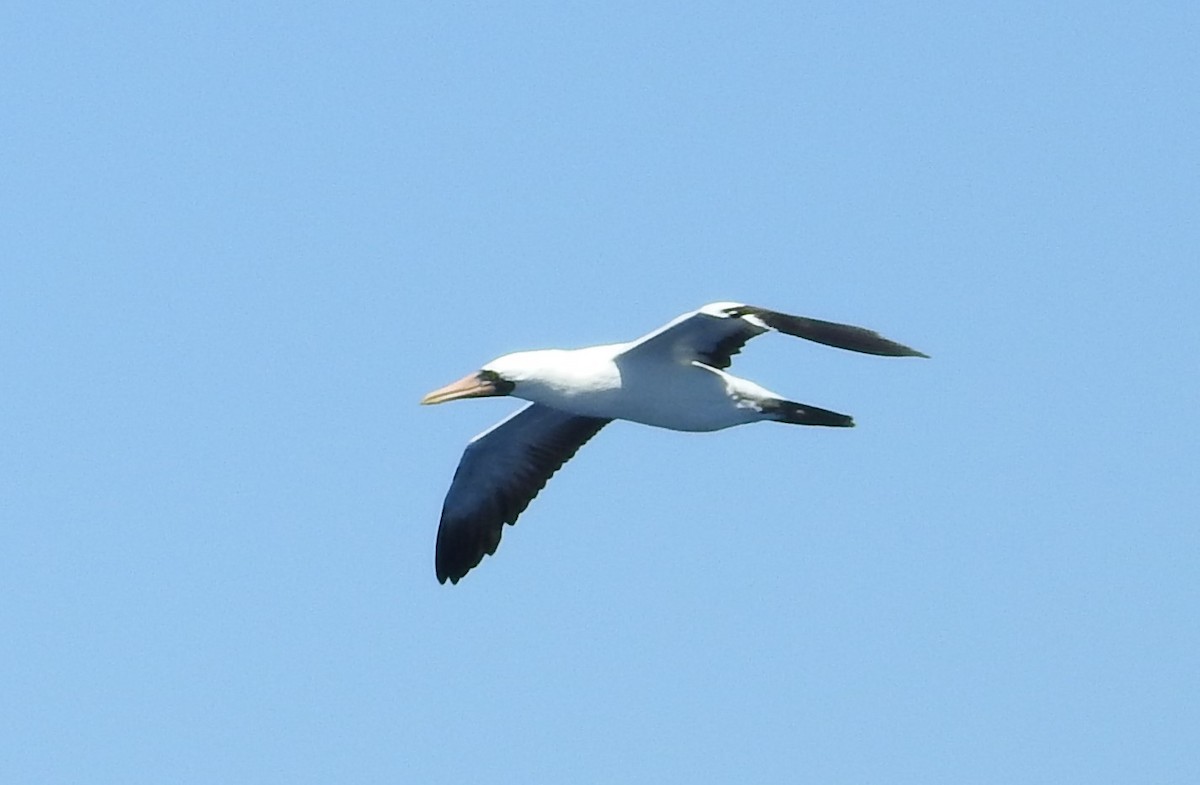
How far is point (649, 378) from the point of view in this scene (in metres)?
18.5

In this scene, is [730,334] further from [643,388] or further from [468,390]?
[468,390]

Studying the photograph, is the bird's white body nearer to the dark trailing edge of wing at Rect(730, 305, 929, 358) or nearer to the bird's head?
the bird's head

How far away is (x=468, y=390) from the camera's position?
1906cm

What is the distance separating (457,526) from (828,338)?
707cm

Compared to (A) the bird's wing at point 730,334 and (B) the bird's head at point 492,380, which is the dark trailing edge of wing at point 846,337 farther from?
(B) the bird's head at point 492,380

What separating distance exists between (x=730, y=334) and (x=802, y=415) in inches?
42.1

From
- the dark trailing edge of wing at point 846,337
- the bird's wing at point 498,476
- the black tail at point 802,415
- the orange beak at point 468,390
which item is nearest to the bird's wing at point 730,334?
the dark trailing edge of wing at point 846,337

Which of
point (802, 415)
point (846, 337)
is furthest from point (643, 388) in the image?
point (846, 337)

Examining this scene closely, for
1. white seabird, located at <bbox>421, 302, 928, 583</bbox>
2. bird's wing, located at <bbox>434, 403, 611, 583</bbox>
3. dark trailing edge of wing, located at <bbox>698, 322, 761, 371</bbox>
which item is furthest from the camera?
bird's wing, located at <bbox>434, 403, 611, 583</bbox>

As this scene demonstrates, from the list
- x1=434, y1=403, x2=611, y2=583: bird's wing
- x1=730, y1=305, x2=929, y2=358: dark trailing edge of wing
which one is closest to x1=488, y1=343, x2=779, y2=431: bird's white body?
x1=730, y1=305, x2=929, y2=358: dark trailing edge of wing

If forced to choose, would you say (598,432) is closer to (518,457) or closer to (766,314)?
(518,457)

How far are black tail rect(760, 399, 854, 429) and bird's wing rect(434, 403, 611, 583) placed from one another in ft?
12.1

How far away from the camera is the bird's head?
1884 centimetres

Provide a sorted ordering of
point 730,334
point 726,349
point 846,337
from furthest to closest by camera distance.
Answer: point 726,349 < point 730,334 < point 846,337
